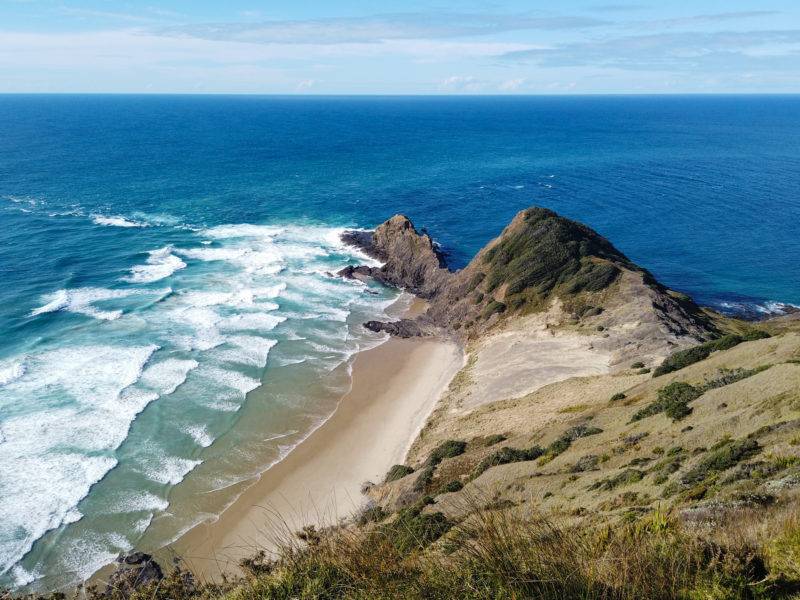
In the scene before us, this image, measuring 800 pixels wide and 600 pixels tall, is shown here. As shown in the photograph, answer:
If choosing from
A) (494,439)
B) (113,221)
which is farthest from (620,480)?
(113,221)

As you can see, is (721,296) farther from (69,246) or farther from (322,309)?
(69,246)

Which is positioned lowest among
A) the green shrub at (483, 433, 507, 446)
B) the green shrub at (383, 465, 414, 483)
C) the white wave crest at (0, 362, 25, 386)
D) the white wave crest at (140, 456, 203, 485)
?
the white wave crest at (140, 456, 203, 485)

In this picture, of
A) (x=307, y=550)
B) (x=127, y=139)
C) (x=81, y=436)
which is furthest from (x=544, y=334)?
(x=127, y=139)

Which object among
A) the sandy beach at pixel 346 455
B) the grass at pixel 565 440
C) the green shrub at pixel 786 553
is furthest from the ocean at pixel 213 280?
the green shrub at pixel 786 553

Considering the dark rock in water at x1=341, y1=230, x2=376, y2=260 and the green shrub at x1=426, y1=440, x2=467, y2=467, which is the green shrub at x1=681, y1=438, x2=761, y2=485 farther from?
the dark rock in water at x1=341, y1=230, x2=376, y2=260

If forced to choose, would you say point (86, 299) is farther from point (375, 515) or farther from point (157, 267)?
point (375, 515)

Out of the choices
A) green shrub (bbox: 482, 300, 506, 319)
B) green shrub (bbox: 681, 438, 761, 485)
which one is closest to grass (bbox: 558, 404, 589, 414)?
green shrub (bbox: 681, 438, 761, 485)

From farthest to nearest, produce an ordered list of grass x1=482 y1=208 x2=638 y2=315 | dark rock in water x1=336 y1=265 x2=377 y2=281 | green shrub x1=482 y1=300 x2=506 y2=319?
dark rock in water x1=336 y1=265 x2=377 y2=281 → green shrub x1=482 y1=300 x2=506 y2=319 → grass x1=482 y1=208 x2=638 y2=315
